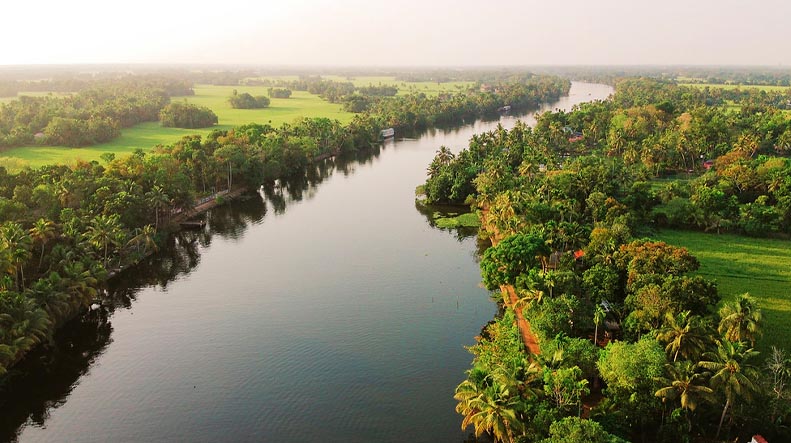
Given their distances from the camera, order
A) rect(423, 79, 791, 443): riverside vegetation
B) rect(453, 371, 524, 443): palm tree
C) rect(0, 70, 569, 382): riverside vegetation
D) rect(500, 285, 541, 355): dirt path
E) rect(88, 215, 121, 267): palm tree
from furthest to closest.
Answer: rect(88, 215, 121, 267): palm tree < rect(0, 70, 569, 382): riverside vegetation < rect(500, 285, 541, 355): dirt path < rect(423, 79, 791, 443): riverside vegetation < rect(453, 371, 524, 443): palm tree

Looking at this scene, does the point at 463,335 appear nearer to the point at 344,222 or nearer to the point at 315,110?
the point at 344,222

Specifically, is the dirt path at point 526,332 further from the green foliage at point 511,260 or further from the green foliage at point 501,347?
the green foliage at point 511,260

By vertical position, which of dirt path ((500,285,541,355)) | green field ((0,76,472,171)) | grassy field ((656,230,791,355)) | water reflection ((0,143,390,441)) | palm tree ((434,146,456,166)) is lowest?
water reflection ((0,143,390,441))

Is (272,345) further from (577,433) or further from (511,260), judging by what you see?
(577,433)

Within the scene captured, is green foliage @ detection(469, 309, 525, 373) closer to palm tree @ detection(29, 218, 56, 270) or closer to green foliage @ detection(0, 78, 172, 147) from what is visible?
palm tree @ detection(29, 218, 56, 270)

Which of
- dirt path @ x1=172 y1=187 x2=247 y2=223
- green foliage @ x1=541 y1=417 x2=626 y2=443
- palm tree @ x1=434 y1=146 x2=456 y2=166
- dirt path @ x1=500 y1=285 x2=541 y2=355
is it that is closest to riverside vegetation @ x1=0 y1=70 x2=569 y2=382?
dirt path @ x1=172 y1=187 x2=247 y2=223

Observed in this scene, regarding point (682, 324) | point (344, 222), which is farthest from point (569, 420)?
point (344, 222)

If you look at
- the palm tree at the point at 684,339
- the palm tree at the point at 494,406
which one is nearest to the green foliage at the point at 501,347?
the palm tree at the point at 494,406
